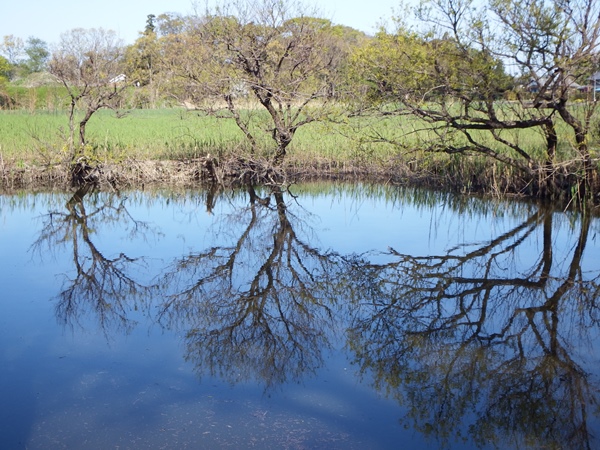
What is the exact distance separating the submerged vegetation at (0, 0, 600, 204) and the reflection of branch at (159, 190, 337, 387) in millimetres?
3989

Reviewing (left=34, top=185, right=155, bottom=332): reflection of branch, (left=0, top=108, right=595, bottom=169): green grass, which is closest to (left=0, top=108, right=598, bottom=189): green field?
(left=0, top=108, right=595, bottom=169): green grass

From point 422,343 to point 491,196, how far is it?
743 cm

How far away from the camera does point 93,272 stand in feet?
25.9

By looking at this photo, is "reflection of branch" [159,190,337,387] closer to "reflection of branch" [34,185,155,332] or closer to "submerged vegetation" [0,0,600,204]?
"reflection of branch" [34,185,155,332]

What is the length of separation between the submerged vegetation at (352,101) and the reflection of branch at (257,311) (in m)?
3.99

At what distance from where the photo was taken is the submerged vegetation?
10.7 metres

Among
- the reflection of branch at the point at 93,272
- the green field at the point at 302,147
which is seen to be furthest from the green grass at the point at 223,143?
the reflection of branch at the point at 93,272

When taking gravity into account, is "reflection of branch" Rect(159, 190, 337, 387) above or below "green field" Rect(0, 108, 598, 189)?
below

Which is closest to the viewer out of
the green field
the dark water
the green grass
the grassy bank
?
the dark water

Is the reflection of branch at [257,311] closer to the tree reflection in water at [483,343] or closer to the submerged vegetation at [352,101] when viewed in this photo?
the tree reflection in water at [483,343]

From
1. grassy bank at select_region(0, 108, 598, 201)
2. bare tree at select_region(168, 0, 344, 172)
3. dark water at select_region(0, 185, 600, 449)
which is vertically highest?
bare tree at select_region(168, 0, 344, 172)

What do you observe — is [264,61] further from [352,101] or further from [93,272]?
[93,272]

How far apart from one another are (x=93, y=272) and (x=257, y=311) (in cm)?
243

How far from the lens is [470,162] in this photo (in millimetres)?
13375
